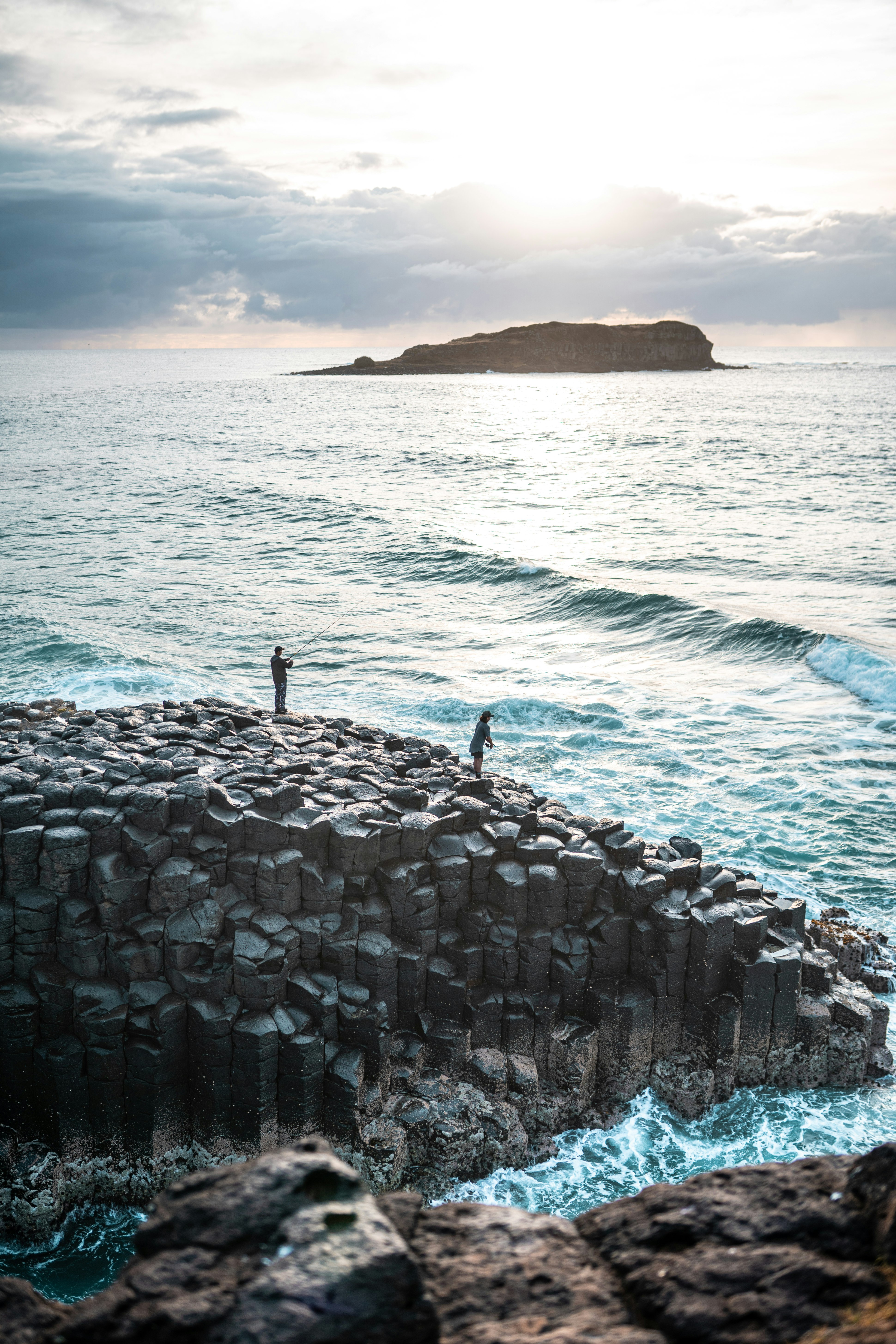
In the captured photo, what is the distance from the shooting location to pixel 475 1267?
4.40 meters

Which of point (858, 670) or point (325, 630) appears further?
point (325, 630)

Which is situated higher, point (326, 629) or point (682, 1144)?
point (326, 629)

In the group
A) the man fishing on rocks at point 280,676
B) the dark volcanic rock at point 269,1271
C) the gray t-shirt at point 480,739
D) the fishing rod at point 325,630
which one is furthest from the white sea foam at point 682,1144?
the fishing rod at point 325,630

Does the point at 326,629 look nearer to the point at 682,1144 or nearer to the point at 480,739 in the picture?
the point at 480,739

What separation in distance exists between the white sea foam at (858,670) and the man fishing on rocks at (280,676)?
1559 cm

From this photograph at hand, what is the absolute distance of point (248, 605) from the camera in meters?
34.2

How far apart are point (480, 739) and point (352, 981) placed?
20.4ft

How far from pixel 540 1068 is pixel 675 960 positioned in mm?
2136

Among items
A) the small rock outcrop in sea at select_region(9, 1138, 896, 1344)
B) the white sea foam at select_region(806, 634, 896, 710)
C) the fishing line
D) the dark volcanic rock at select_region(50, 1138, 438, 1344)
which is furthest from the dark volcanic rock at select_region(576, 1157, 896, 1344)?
the white sea foam at select_region(806, 634, 896, 710)

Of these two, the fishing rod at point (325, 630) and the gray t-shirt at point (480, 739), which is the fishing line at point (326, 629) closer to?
the fishing rod at point (325, 630)

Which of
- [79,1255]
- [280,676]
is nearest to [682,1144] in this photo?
[79,1255]

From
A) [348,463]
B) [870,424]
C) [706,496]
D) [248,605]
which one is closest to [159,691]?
[248,605]

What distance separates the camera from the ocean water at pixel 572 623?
55.6 feet

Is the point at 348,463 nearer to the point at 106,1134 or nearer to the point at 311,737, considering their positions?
the point at 311,737
